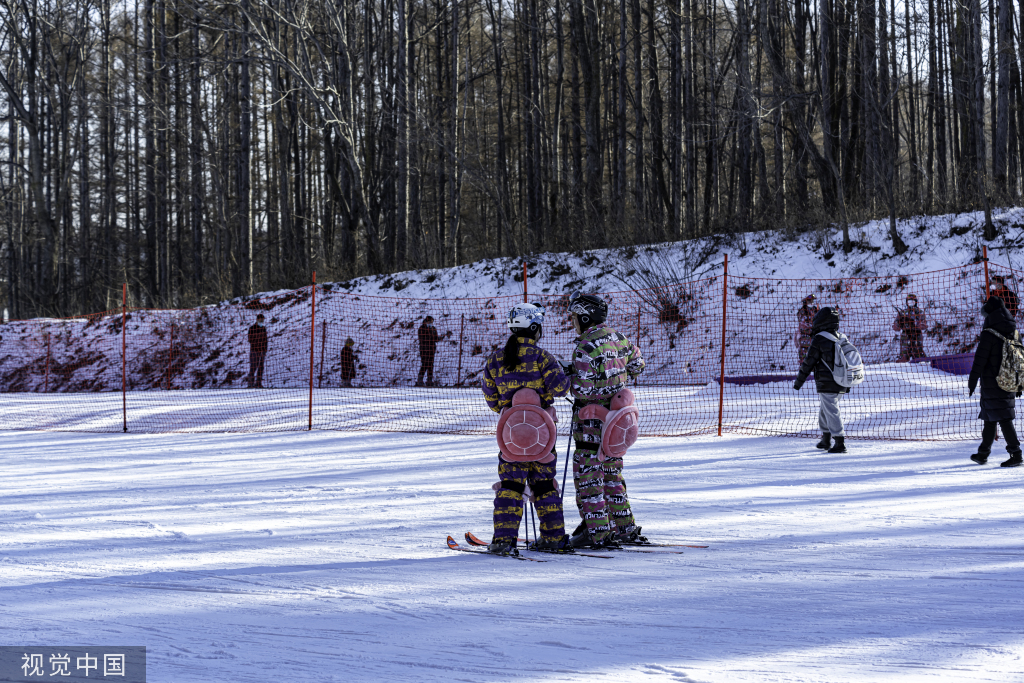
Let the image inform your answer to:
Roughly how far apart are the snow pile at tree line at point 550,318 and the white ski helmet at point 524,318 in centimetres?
1207

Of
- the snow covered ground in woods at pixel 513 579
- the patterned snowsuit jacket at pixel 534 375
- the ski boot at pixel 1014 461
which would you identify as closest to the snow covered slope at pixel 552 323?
the ski boot at pixel 1014 461

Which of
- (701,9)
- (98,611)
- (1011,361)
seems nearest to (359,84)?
(701,9)

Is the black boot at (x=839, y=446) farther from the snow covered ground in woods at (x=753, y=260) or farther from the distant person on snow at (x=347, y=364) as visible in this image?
the distant person on snow at (x=347, y=364)

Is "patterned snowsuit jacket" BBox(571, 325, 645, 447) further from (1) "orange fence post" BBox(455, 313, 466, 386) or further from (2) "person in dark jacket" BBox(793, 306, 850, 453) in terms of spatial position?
(1) "orange fence post" BBox(455, 313, 466, 386)

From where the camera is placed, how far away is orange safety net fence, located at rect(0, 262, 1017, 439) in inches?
511

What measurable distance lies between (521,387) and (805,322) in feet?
42.7

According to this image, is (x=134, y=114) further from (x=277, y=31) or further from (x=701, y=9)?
(x=701, y=9)

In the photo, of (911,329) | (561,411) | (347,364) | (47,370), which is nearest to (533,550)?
(561,411)

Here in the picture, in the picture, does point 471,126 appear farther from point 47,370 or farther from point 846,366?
point 846,366

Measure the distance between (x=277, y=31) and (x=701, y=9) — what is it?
13907mm

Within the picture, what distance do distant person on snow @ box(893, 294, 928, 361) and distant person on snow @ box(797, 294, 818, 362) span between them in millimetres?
1558

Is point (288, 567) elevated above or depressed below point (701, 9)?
below

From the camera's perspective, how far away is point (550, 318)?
62.6 feet

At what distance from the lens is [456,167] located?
2639 centimetres
